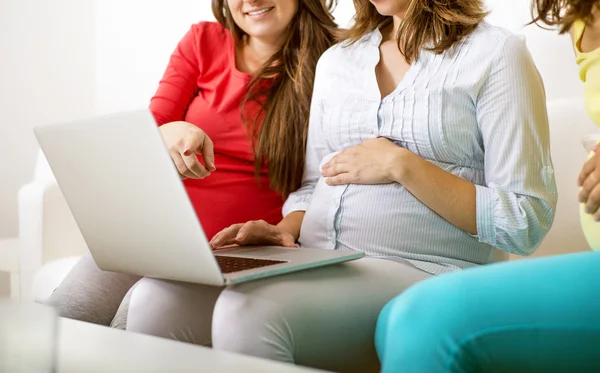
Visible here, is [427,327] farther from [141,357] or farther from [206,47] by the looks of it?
[206,47]

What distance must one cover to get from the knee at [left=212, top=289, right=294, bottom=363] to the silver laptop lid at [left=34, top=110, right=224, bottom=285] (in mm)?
58

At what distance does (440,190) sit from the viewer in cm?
124

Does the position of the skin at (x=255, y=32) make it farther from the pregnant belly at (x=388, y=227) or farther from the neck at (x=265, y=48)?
the pregnant belly at (x=388, y=227)

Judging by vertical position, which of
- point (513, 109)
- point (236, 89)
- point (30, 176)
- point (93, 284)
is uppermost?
point (513, 109)

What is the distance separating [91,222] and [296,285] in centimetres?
35

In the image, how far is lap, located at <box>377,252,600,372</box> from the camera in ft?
2.59

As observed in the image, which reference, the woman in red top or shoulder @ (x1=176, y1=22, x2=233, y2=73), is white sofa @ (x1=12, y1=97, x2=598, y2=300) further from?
shoulder @ (x1=176, y1=22, x2=233, y2=73)

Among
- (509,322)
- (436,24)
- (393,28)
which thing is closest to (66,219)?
(393,28)

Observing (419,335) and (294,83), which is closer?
(419,335)

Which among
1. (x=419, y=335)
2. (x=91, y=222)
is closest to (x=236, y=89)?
(x=91, y=222)

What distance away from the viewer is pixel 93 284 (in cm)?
142

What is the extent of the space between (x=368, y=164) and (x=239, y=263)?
1.18 ft

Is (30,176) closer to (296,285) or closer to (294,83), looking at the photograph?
(294,83)

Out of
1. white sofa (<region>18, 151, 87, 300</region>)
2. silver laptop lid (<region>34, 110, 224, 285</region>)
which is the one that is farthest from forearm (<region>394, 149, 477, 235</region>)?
white sofa (<region>18, 151, 87, 300</region>)
